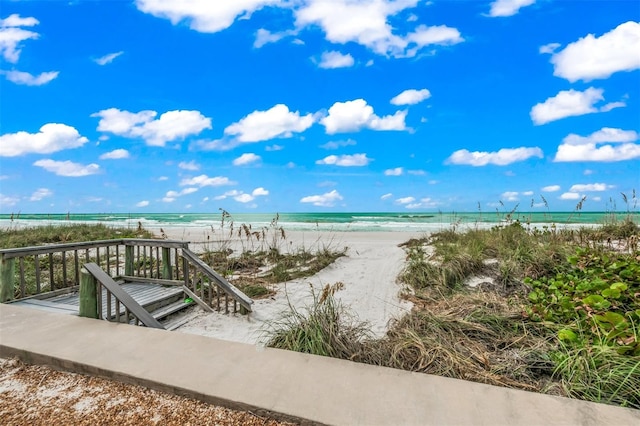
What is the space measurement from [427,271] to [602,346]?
3.68 metres

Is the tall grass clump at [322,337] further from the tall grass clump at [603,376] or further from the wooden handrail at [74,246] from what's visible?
the wooden handrail at [74,246]

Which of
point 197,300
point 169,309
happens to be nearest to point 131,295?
point 169,309

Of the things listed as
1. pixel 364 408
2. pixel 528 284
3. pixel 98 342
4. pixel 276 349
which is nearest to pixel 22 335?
pixel 98 342

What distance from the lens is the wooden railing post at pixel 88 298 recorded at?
4184mm

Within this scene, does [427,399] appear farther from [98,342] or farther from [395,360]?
[98,342]

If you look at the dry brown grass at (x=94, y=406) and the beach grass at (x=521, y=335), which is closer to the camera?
the dry brown grass at (x=94, y=406)

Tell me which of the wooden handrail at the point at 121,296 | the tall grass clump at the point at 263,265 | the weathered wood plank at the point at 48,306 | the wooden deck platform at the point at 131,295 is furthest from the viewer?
the tall grass clump at the point at 263,265

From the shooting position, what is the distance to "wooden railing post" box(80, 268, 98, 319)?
4.18 m

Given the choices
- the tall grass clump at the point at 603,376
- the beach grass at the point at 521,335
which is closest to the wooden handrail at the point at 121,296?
the beach grass at the point at 521,335

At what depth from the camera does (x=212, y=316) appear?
546 centimetres

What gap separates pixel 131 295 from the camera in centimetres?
561

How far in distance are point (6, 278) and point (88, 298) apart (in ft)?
6.36

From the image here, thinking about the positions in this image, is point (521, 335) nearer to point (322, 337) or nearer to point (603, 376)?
point (603, 376)

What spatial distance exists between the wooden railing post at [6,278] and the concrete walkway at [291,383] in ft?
6.35
